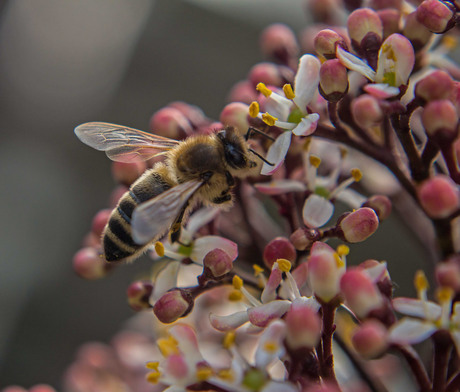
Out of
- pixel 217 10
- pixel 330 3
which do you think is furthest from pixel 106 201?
pixel 330 3

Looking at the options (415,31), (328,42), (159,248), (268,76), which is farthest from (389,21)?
(159,248)

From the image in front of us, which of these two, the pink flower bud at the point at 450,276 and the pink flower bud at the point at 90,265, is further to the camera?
the pink flower bud at the point at 90,265

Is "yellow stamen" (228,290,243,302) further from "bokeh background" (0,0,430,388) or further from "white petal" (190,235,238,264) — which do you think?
"bokeh background" (0,0,430,388)

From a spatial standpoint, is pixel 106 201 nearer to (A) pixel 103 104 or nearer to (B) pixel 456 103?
(A) pixel 103 104

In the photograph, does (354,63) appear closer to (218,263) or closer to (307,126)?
(307,126)

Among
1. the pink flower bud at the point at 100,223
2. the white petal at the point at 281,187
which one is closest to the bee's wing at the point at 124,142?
the pink flower bud at the point at 100,223

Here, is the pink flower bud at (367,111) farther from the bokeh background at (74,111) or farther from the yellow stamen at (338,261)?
the bokeh background at (74,111)

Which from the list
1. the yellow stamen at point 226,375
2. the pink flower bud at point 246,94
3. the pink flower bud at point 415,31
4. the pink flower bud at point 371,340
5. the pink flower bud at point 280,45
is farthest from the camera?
the pink flower bud at point 280,45
